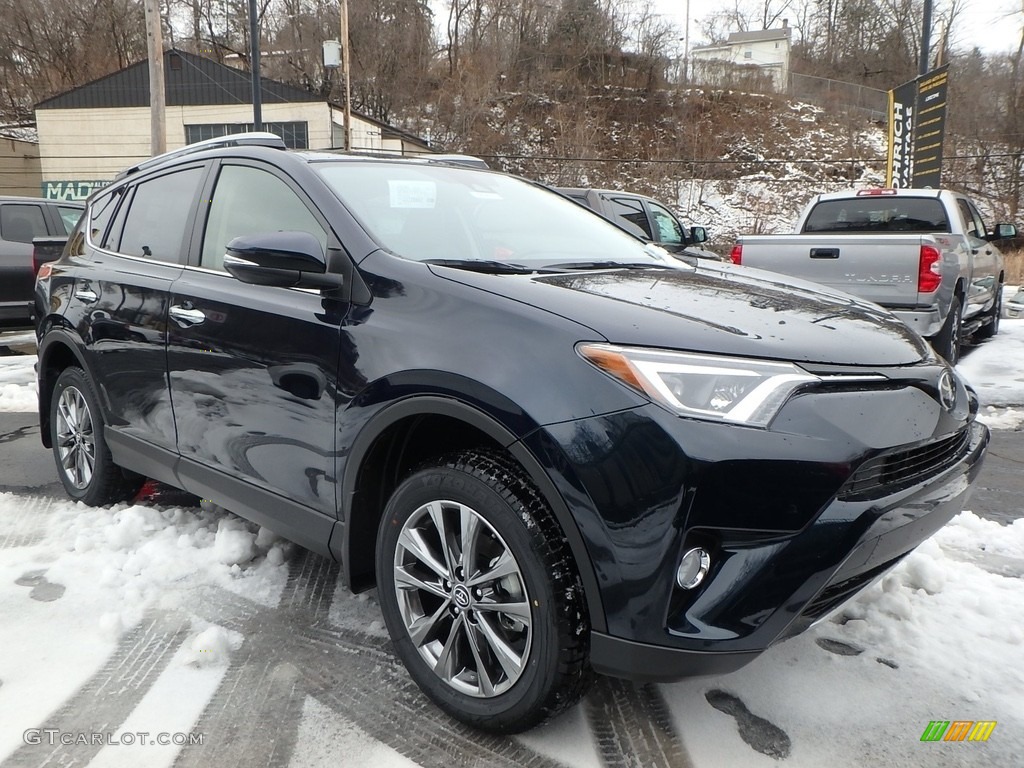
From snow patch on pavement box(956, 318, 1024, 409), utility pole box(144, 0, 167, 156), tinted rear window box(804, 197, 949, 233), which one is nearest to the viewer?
snow patch on pavement box(956, 318, 1024, 409)

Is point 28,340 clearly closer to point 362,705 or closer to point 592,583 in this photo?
point 362,705

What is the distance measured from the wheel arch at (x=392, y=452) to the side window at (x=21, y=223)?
9.18 meters

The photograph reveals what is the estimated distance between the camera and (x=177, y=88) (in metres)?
29.0

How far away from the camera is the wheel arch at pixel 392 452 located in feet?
6.56

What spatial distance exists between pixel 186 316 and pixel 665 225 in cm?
854

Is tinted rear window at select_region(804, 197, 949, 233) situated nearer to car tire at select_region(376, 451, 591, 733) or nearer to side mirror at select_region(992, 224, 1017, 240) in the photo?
side mirror at select_region(992, 224, 1017, 240)

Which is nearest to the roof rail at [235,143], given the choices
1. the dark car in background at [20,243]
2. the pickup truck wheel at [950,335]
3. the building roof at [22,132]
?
the pickup truck wheel at [950,335]

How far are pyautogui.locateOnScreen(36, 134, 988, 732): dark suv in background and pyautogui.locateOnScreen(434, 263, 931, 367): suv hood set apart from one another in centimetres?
1

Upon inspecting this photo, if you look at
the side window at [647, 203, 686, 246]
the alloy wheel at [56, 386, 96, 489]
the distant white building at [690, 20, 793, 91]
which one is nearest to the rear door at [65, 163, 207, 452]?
the alloy wheel at [56, 386, 96, 489]

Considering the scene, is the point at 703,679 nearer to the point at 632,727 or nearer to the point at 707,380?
the point at 632,727

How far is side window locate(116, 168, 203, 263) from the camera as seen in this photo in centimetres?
336

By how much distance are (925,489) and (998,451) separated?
147 inches

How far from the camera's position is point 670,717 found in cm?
227

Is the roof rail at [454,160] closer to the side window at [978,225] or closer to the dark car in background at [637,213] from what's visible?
the dark car in background at [637,213]
